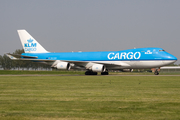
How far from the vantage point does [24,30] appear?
166ft

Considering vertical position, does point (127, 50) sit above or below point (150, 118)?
above

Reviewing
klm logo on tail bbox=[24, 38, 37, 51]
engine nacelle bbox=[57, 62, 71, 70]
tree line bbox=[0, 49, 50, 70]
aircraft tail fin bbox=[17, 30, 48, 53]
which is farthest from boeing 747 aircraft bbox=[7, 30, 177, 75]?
tree line bbox=[0, 49, 50, 70]

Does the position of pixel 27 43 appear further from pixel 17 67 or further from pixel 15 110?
pixel 17 67

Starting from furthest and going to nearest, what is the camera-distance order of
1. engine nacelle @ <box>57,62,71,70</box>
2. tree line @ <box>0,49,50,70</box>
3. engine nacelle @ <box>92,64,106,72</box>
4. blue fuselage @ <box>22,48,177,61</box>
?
tree line @ <box>0,49,50,70</box> → engine nacelle @ <box>57,62,71,70</box> → engine nacelle @ <box>92,64,106,72</box> → blue fuselage @ <box>22,48,177,61</box>

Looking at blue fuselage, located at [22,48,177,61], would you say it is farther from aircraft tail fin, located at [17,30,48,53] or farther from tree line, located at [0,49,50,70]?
tree line, located at [0,49,50,70]

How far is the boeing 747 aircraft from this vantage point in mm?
40312

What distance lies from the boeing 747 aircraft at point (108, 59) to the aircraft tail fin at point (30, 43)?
0.70 m

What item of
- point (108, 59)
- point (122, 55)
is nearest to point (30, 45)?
point (108, 59)

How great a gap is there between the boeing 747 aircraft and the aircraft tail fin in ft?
2.29

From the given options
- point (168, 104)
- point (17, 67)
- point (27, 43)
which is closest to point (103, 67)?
point (27, 43)

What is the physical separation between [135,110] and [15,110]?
4.15 meters

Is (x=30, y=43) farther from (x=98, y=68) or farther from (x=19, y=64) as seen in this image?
(x=19, y=64)

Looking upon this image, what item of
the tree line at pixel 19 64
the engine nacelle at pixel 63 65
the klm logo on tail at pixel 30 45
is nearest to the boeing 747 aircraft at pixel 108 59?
the engine nacelle at pixel 63 65

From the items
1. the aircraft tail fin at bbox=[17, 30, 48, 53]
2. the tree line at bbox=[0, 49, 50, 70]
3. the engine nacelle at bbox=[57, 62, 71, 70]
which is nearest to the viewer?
the engine nacelle at bbox=[57, 62, 71, 70]
